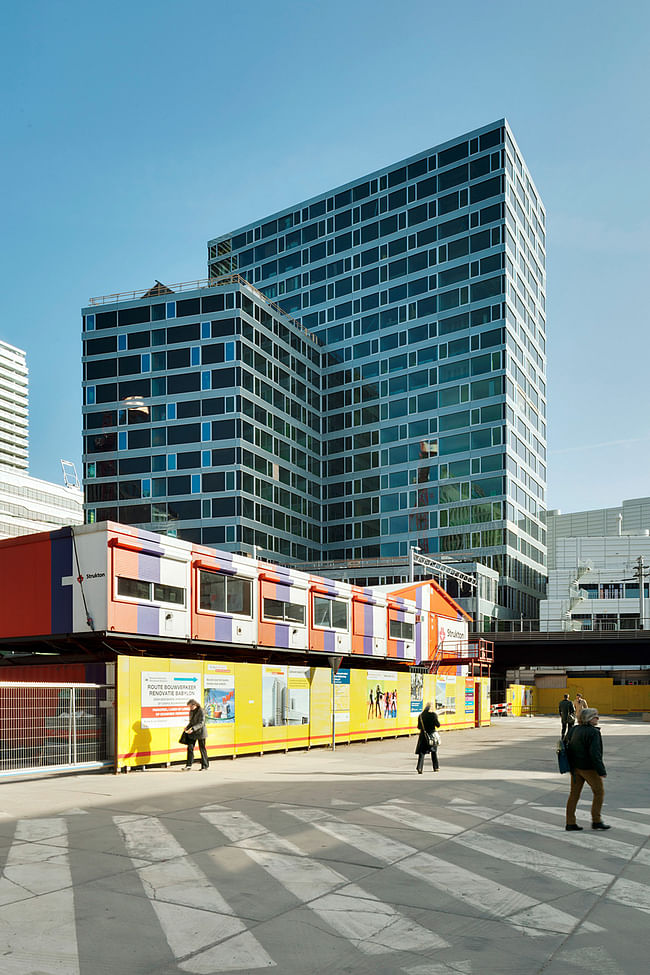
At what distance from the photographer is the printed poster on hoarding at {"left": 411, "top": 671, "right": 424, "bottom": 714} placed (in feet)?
118

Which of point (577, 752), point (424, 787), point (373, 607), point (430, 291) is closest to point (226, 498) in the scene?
point (430, 291)

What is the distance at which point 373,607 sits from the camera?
134 feet

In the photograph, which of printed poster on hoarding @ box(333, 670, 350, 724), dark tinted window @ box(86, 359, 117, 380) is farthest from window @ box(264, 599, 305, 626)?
dark tinted window @ box(86, 359, 117, 380)

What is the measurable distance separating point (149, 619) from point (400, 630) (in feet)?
65.2

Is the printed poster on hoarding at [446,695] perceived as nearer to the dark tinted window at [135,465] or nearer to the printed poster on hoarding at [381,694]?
the printed poster on hoarding at [381,694]

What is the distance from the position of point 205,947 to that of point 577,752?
680 centimetres

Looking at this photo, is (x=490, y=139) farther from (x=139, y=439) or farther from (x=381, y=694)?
(x=381, y=694)

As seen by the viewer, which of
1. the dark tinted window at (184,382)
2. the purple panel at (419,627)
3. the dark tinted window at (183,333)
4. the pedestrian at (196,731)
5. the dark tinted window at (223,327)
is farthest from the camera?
the dark tinted window at (183,333)

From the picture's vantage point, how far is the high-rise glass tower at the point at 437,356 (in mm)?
94062

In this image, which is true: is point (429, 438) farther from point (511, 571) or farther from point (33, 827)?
point (33, 827)

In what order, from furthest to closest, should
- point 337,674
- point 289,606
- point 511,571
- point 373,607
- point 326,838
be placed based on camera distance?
1. point 511,571
2. point 373,607
3. point 289,606
4. point 337,674
5. point 326,838

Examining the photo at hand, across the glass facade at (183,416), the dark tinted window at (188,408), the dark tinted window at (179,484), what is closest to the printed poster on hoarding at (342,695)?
the glass facade at (183,416)

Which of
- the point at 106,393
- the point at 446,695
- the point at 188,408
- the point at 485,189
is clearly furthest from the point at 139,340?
the point at 446,695

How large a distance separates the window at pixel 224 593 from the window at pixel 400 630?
1312cm
